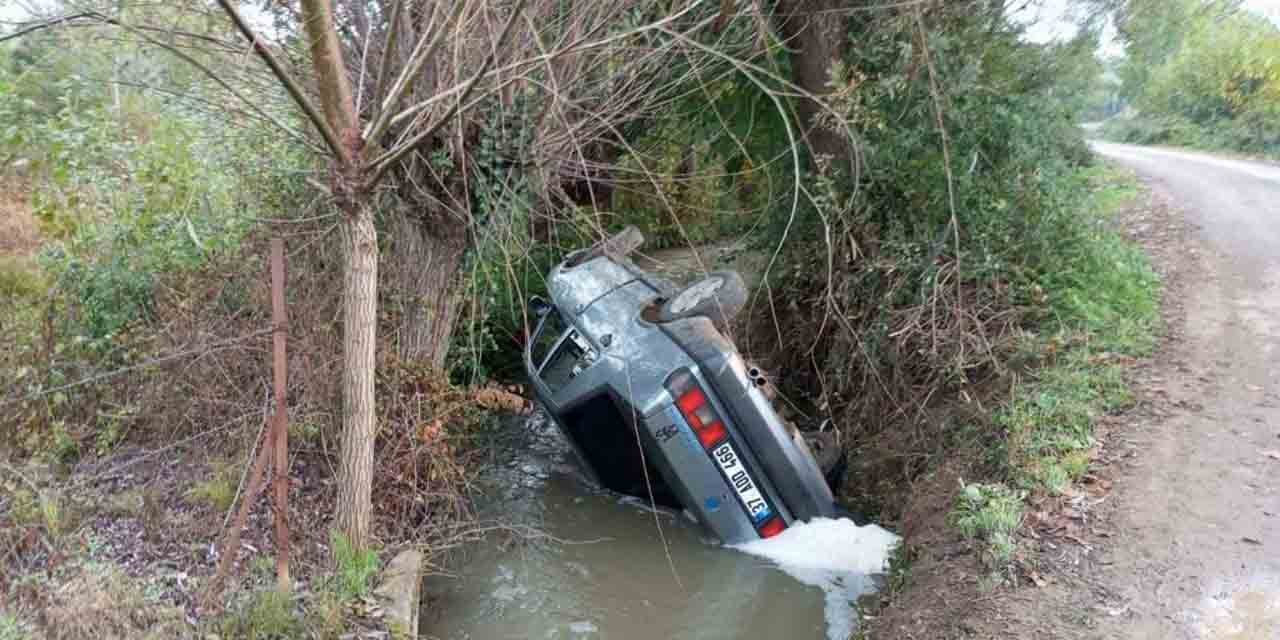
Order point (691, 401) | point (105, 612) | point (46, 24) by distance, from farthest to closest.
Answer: point (691, 401)
point (105, 612)
point (46, 24)

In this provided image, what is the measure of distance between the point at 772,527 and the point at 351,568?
8.75 feet

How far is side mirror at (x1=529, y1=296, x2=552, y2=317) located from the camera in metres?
6.37

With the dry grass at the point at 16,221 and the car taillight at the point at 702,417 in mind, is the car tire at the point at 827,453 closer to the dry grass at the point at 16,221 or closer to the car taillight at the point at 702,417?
the car taillight at the point at 702,417

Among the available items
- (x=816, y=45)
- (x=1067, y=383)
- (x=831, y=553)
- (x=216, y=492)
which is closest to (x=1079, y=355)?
(x=1067, y=383)

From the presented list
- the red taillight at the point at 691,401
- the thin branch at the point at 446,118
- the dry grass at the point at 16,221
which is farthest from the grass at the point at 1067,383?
the dry grass at the point at 16,221

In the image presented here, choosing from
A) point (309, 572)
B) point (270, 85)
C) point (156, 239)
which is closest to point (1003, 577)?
point (309, 572)

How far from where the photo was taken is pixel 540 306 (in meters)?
6.58

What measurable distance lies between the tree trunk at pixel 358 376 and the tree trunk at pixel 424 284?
151 cm

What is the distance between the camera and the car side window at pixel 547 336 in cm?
621

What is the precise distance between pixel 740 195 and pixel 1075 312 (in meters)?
3.62

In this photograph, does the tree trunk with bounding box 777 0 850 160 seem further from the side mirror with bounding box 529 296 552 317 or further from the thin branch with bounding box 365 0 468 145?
the thin branch with bounding box 365 0 468 145

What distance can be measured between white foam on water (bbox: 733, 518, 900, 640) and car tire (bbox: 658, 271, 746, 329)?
149cm

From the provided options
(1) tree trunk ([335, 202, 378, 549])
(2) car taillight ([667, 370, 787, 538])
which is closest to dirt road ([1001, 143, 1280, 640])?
(2) car taillight ([667, 370, 787, 538])

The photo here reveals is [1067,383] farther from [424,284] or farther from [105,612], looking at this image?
[105,612]
